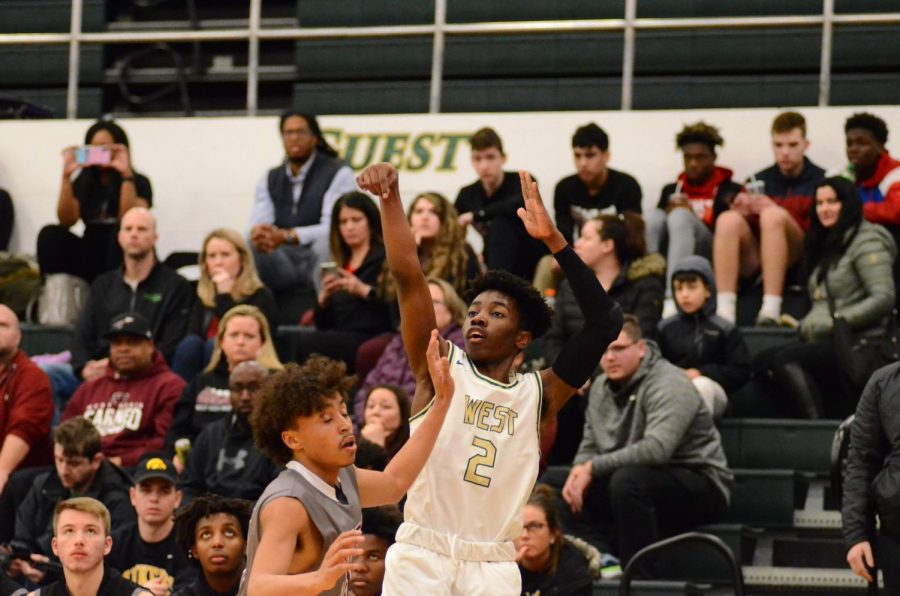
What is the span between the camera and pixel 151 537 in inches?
302

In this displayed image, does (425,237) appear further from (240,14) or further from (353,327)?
(240,14)

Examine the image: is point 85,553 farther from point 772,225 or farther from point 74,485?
point 772,225

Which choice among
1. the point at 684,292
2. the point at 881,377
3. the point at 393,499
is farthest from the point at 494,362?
the point at 684,292

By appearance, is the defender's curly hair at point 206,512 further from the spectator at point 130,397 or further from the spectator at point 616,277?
the spectator at point 616,277

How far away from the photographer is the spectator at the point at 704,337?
859 cm

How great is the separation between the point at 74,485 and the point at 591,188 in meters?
3.46

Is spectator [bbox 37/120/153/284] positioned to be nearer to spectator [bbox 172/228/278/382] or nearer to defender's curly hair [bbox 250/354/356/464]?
spectator [bbox 172/228/278/382]

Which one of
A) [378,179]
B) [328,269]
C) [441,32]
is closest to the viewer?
[378,179]

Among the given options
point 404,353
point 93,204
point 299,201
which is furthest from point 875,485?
point 93,204

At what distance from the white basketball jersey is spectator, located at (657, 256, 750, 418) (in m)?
3.21

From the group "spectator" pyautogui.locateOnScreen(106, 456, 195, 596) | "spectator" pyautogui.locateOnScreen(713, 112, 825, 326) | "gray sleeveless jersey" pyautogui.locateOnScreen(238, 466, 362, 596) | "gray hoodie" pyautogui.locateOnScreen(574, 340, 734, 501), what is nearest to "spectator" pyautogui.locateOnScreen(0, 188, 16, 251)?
"spectator" pyautogui.locateOnScreen(106, 456, 195, 596)

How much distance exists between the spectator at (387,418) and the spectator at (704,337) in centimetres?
151

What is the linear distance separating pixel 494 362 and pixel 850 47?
6405 mm

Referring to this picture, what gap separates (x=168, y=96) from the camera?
42.4 ft
